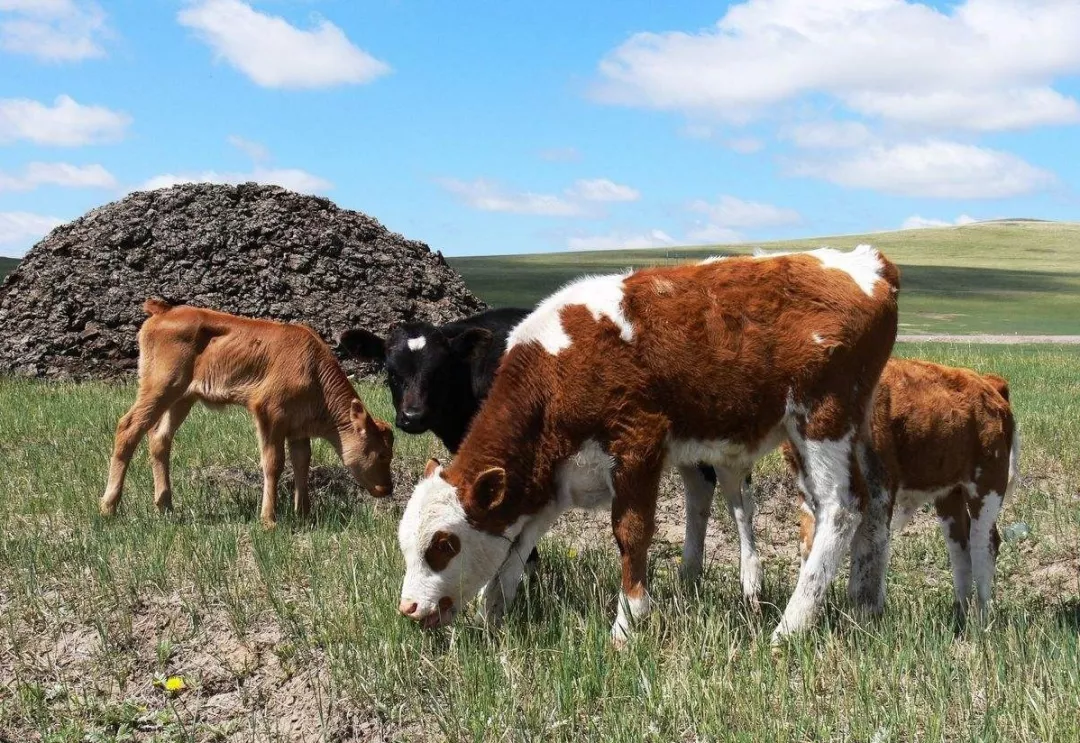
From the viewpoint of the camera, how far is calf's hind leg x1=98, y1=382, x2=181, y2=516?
991cm

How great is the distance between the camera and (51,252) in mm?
23234

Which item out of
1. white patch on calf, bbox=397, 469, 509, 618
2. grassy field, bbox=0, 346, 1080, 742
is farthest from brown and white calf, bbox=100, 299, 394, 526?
white patch on calf, bbox=397, 469, 509, 618

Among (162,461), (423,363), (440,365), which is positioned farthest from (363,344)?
(162,461)

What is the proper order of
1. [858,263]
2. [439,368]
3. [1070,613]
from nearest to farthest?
[858,263]
[1070,613]
[439,368]

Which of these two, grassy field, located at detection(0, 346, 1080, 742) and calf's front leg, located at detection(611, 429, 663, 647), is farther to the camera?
calf's front leg, located at detection(611, 429, 663, 647)

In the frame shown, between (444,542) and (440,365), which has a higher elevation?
(440,365)

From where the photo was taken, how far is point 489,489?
20.1 ft

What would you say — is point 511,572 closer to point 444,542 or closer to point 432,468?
point 444,542

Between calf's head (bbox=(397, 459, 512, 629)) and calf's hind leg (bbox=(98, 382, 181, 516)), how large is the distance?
4722mm

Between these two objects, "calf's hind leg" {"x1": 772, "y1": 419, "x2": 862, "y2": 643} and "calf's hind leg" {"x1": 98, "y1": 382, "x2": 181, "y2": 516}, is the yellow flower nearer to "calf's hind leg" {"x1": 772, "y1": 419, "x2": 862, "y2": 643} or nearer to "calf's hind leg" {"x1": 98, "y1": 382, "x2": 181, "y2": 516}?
"calf's hind leg" {"x1": 772, "y1": 419, "x2": 862, "y2": 643}

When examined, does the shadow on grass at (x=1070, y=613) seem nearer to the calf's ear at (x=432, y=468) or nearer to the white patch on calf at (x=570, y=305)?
the white patch on calf at (x=570, y=305)

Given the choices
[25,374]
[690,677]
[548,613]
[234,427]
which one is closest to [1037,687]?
[690,677]

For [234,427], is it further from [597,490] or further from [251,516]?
[597,490]

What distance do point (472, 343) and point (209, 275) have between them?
46.4ft
